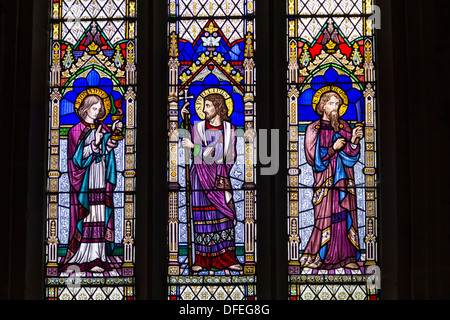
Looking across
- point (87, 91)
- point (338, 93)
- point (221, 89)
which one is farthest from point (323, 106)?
point (87, 91)

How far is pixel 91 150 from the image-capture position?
10.3m

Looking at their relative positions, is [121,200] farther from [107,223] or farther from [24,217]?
[24,217]

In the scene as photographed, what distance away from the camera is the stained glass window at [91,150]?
33.0ft

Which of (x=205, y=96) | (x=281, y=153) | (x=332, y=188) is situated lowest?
(x=332, y=188)

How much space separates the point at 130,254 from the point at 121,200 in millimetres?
486

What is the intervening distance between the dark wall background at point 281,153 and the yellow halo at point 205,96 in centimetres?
28

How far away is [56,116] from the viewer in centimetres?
1040

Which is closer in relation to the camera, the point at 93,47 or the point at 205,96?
the point at 205,96

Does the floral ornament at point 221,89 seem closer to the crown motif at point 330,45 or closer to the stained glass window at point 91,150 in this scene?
the stained glass window at point 91,150

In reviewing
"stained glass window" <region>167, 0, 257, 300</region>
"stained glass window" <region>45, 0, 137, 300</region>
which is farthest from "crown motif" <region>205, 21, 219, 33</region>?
"stained glass window" <region>45, 0, 137, 300</region>

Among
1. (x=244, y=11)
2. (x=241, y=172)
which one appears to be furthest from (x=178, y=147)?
(x=244, y=11)

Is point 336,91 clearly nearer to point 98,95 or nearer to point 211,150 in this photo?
point 211,150

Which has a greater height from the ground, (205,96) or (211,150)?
(205,96)

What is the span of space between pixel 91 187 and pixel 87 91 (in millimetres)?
892
